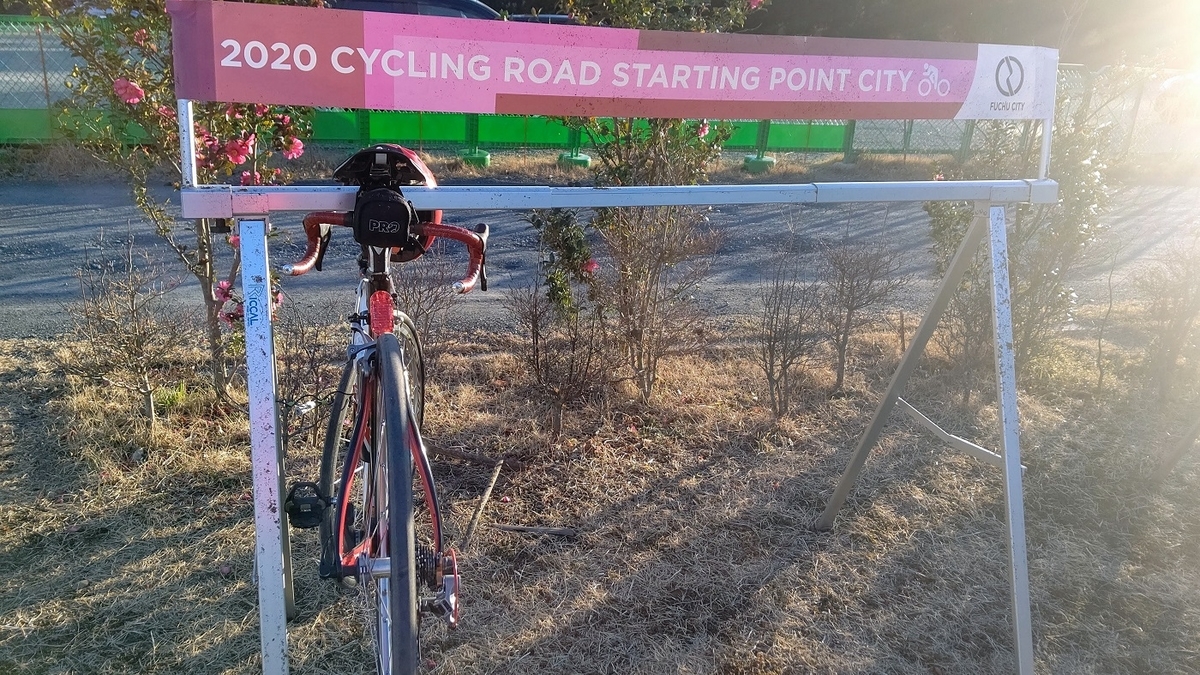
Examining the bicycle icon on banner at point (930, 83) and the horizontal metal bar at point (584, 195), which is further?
the bicycle icon on banner at point (930, 83)

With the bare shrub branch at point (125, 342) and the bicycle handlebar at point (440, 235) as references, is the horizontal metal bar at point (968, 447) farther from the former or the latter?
the bare shrub branch at point (125, 342)

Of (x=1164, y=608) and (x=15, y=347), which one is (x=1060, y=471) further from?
(x=15, y=347)

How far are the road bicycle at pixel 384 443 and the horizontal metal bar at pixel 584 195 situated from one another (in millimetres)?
82

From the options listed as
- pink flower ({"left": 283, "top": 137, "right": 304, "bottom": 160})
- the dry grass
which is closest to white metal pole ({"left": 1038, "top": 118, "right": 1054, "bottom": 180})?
the dry grass

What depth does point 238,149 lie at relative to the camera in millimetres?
3664

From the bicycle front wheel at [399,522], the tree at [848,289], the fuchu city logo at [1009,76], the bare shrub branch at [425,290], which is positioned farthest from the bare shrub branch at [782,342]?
the bicycle front wheel at [399,522]

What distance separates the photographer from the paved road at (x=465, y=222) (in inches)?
252

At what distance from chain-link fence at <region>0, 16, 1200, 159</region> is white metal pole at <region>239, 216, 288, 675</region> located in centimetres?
493

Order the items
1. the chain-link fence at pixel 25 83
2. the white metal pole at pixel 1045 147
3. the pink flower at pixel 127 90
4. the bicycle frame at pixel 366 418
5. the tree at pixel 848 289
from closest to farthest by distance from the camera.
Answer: the bicycle frame at pixel 366 418 < the white metal pole at pixel 1045 147 < the pink flower at pixel 127 90 < the tree at pixel 848 289 < the chain-link fence at pixel 25 83

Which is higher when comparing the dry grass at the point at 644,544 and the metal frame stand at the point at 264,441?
the metal frame stand at the point at 264,441

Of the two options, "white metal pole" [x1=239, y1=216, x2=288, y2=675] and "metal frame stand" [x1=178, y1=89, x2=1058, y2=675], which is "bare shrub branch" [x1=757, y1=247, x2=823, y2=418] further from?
"white metal pole" [x1=239, y1=216, x2=288, y2=675]

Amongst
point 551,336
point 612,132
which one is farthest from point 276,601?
point 612,132

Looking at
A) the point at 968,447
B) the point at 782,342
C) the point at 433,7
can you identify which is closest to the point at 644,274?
the point at 782,342

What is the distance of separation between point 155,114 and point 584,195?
269 centimetres
